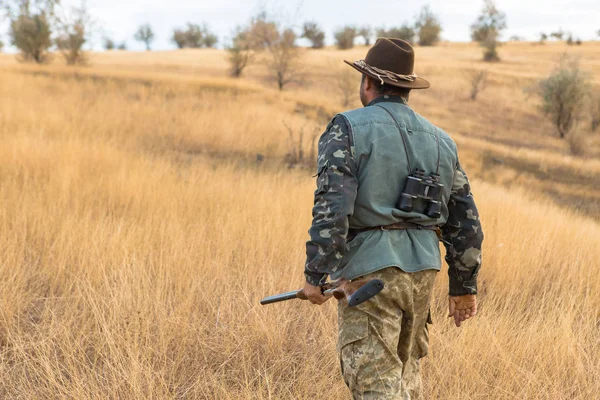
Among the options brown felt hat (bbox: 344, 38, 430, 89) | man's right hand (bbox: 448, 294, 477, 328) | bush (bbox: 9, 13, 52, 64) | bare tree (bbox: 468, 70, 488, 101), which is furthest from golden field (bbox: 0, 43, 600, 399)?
bare tree (bbox: 468, 70, 488, 101)

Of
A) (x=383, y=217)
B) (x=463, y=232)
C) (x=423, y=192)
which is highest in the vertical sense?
(x=423, y=192)

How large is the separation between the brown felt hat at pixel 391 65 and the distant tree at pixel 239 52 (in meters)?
26.9

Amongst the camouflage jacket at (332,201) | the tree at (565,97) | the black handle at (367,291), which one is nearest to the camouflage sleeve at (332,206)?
the camouflage jacket at (332,201)

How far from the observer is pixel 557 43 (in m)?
63.3

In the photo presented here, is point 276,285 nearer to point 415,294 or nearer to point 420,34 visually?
point 415,294

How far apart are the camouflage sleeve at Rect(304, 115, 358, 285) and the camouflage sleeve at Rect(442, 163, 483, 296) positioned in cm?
59

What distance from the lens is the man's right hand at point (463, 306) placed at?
2.40 m

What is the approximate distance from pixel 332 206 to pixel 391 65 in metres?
0.70

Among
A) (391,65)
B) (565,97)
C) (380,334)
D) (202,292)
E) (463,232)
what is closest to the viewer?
(380,334)

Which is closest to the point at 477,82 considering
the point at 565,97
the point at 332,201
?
the point at 565,97

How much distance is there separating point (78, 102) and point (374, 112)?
11.3 meters

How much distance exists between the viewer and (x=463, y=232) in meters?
2.31

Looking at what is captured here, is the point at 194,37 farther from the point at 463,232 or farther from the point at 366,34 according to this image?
the point at 463,232

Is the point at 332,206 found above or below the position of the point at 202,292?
above
